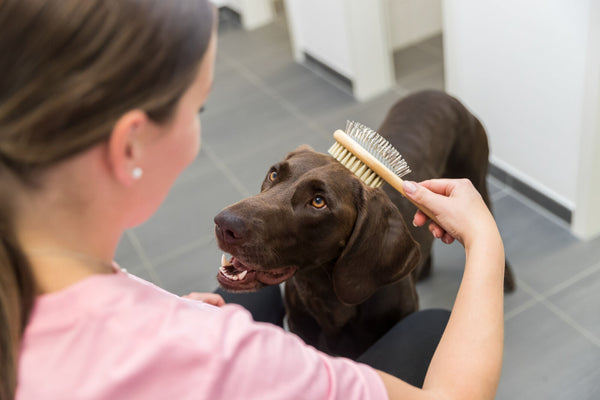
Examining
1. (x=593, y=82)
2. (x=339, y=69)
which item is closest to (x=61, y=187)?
(x=593, y=82)

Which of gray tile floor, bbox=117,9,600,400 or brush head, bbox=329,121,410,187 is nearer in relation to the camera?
brush head, bbox=329,121,410,187

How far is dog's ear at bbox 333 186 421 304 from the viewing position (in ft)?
5.13

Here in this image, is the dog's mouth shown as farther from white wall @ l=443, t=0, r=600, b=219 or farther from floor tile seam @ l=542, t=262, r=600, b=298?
white wall @ l=443, t=0, r=600, b=219

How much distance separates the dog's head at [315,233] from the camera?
1432 mm

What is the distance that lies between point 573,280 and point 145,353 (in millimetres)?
2441

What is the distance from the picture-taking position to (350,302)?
1628 mm

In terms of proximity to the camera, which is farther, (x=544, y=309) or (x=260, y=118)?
(x=260, y=118)

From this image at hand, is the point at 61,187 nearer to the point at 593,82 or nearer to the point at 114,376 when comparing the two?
the point at 114,376

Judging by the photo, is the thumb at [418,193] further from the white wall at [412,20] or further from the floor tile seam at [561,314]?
the white wall at [412,20]

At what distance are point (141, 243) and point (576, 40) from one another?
248 centimetres

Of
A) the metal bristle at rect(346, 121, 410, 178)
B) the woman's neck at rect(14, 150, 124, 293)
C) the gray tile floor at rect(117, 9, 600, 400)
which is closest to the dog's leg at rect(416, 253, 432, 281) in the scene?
the gray tile floor at rect(117, 9, 600, 400)

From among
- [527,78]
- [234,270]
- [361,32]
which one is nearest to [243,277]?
[234,270]

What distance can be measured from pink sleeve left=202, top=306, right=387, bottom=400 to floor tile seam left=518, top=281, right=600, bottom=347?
1918 mm

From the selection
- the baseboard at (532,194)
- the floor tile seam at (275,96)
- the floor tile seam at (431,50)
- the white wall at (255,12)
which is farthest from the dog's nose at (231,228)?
the white wall at (255,12)
